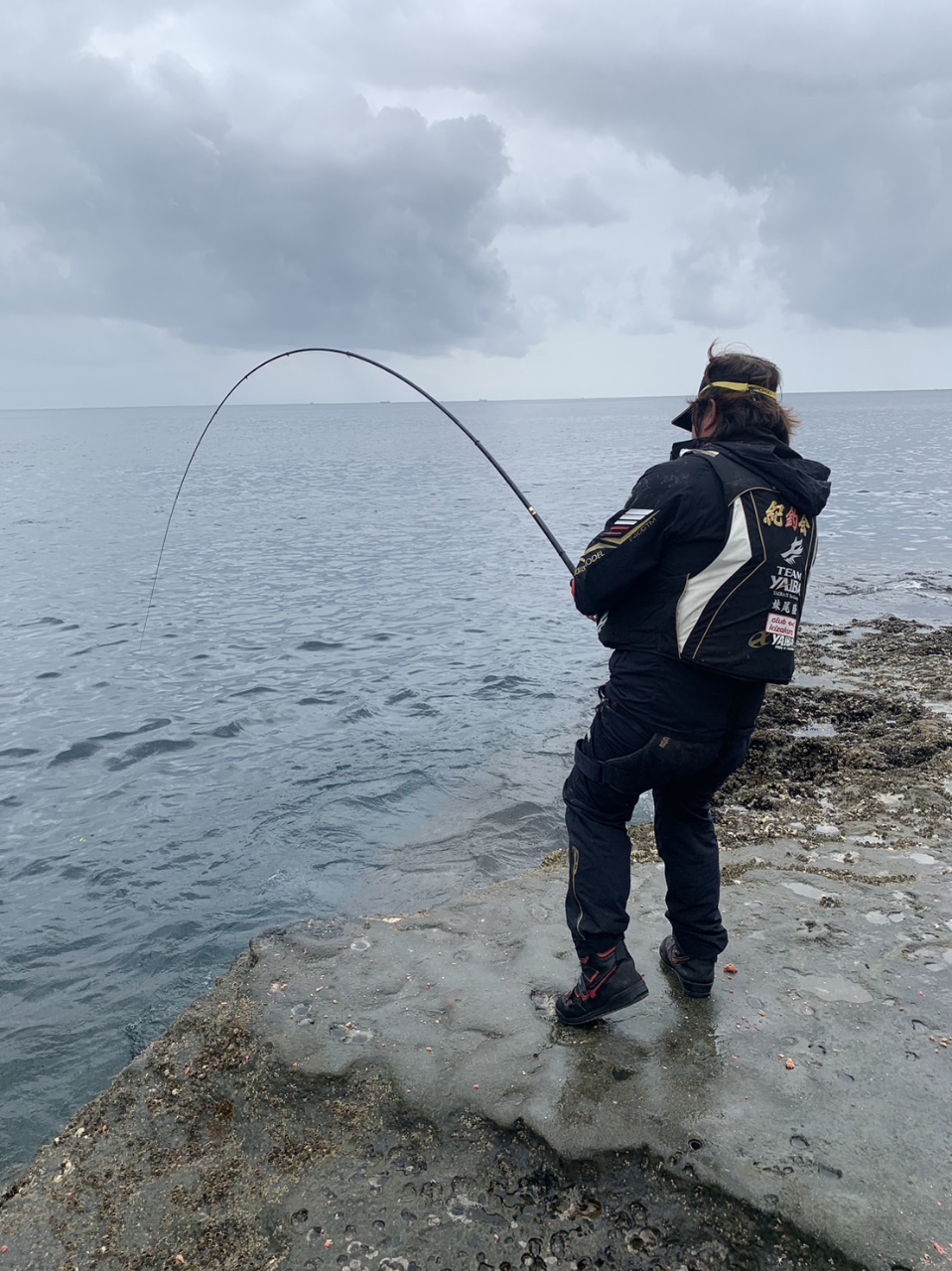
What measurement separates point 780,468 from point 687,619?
686 millimetres

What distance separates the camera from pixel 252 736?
1099 cm

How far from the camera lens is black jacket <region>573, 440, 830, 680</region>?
346cm

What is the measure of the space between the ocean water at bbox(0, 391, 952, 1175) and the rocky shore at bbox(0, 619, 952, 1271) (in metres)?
1.44

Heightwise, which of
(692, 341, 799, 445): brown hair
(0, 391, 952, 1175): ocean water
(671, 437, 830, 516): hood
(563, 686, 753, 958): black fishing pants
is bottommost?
(0, 391, 952, 1175): ocean water

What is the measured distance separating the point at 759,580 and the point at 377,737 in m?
7.83

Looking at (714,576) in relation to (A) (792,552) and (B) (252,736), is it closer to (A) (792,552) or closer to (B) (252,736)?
(A) (792,552)

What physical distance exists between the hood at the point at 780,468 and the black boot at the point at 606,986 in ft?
6.69

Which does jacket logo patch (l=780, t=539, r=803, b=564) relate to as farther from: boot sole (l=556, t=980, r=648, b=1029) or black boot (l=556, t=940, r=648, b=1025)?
boot sole (l=556, t=980, r=648, b=1029)

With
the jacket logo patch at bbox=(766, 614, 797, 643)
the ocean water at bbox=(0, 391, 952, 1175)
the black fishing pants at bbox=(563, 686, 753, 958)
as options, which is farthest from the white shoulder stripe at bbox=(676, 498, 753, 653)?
the ocean water at bbox=(0, 391, 952, 1175)

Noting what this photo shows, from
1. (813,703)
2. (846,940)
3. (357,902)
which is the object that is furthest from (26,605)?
(846,940)

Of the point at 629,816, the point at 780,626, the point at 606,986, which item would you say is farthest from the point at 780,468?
the point at 606,986

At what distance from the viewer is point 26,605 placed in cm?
1889

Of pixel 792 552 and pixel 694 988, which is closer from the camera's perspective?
pixel 792 552

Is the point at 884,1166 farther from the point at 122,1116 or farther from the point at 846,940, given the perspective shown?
the point at 122,1116
